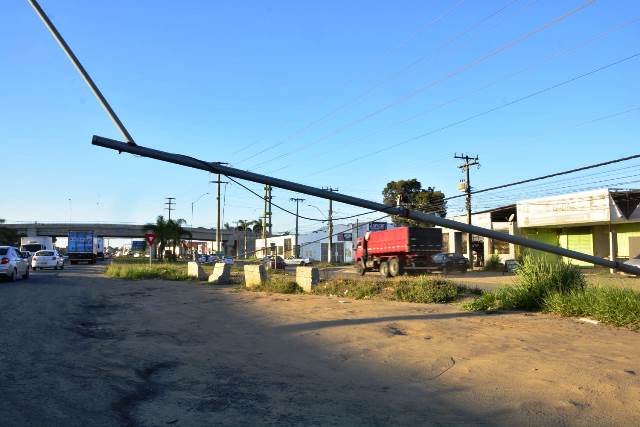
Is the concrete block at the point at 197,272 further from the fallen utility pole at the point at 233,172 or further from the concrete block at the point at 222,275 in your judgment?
the fallen utility pole at the point at 233,172

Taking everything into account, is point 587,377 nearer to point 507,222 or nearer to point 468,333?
point 468,333

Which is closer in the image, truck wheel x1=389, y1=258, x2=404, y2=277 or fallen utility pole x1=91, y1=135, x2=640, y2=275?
fallen utility pole x1=91, y1=135, x2=640, y2=275

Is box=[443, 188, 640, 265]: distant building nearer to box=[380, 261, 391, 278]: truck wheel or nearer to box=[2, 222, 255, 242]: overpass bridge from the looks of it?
box=[380, 261, 391, 278]: truck wheel

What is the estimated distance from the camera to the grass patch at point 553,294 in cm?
1145

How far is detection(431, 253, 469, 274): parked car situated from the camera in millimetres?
34250

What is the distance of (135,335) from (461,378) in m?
6.25

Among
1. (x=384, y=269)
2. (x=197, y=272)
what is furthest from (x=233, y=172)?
(x=384, y=269)

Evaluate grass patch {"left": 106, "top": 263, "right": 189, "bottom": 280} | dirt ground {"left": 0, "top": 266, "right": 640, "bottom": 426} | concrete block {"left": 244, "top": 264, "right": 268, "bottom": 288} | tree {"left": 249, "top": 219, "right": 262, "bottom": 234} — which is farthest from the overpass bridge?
dirt ground {"left": 0, "top": 266, "right": 640, "bottom": 426}

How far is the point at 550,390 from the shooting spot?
6.50 m

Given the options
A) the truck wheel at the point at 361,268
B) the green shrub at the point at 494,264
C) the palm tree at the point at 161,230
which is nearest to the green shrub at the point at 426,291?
the truck wheel at the point at 361,268

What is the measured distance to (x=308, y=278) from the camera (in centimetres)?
1933

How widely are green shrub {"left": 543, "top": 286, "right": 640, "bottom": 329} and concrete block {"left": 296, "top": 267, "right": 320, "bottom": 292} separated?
8.59 m

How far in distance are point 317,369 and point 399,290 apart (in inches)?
345

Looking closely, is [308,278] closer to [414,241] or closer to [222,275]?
[222,275]
